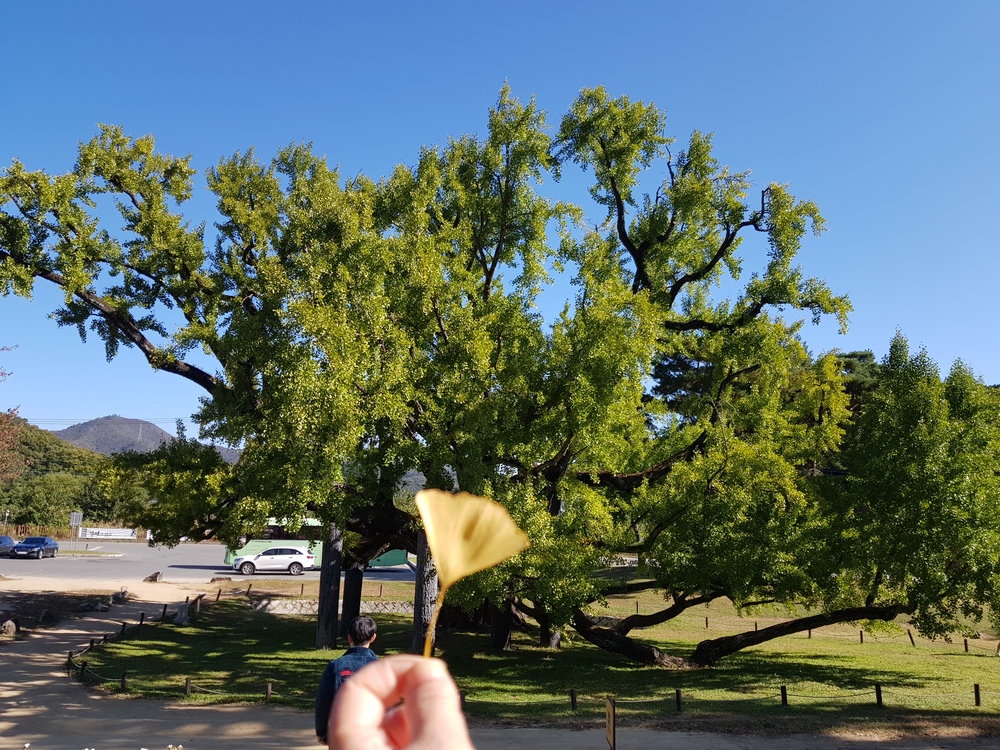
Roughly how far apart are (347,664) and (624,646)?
15.5 metres

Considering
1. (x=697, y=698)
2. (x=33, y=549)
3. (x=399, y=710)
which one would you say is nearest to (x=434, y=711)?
(x=399, y=710)

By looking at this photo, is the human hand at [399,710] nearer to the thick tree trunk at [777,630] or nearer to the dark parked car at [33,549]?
the thick tree trunk at [777,630]

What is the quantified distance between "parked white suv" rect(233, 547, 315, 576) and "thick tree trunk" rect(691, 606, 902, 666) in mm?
31052

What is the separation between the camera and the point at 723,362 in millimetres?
18344

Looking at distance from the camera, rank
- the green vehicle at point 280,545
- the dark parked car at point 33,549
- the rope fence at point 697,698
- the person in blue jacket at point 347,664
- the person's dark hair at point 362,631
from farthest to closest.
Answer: the dark parked car at point 33,549
the green vehicle at point 280,545
the rope fence at point 697,698
the person's dark hair at point 362,631
the person in blue jacket at point 347,664

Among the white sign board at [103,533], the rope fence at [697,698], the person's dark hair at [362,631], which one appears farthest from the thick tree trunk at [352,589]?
the white sign board at [103,533]

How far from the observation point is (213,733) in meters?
11.9

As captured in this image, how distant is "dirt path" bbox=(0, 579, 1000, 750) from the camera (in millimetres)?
11109

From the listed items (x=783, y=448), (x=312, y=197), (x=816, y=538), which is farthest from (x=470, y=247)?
(x=816, y=538)

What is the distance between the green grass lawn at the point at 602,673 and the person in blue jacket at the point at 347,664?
890cm

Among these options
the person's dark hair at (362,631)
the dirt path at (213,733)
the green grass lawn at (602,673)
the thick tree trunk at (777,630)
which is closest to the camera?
the person's dark hair at (362,631)

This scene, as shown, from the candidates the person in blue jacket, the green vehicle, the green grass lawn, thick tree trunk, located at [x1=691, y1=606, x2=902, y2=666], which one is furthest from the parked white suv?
the person in blue jacket

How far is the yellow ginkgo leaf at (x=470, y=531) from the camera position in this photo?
6.87 feet

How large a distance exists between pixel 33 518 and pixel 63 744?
6035cm
